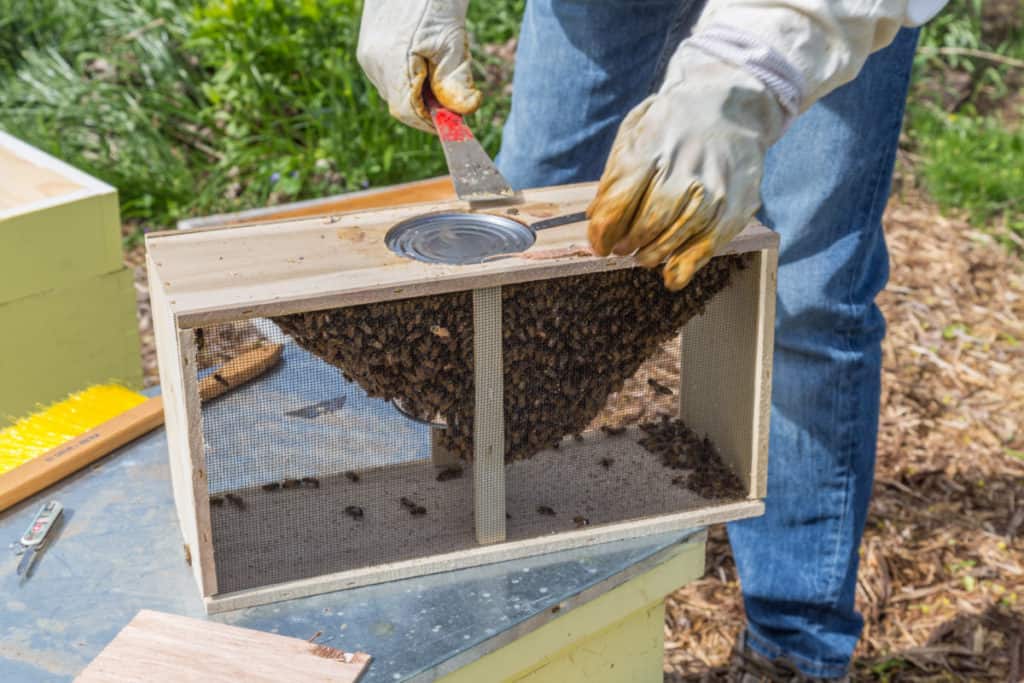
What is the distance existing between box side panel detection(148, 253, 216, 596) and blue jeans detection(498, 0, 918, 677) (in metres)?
0.84

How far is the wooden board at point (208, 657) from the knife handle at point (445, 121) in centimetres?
75

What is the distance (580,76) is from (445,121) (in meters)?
0.34

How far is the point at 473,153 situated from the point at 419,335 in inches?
14.1

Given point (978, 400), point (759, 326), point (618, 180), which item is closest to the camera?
point (618, 180)

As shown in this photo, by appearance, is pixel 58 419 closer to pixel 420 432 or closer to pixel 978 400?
pixel 420 432

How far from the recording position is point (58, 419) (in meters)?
2.10

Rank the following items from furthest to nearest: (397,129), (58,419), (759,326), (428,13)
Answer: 1. (397,129)
2. (58,419)
3. (428,13)
4. (759,326)

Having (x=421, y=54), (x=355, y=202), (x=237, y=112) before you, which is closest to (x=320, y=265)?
(x=421, y=54)

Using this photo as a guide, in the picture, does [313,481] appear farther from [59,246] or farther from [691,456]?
[59,246]

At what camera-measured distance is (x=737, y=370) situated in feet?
5.59

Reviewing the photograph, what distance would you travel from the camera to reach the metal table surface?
1.49 metres

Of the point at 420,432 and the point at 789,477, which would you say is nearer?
the point at 420,432

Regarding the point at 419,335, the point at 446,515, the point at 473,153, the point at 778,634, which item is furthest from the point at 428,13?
the point at 778,634

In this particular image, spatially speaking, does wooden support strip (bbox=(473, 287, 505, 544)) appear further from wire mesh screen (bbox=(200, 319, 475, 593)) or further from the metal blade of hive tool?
the metal blade of hive tool
